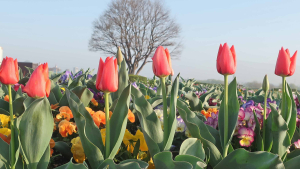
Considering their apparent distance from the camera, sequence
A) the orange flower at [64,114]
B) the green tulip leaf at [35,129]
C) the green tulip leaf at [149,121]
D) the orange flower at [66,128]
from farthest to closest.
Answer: the orange flower at [64,114], the orange flower at [66,128], the green tulip leaf at [149,121], the green tulip leaf at [35,129]

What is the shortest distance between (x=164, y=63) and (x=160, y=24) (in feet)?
88.5

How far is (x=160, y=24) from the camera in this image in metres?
27.2

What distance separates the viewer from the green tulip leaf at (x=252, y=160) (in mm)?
975

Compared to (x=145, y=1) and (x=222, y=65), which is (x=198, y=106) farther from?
(x=145, y=1)

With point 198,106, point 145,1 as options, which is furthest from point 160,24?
point 198,106

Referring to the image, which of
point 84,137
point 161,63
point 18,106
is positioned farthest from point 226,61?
point 18,106

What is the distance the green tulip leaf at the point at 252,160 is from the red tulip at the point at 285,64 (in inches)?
17.3

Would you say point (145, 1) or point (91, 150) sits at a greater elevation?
point (145, 1)

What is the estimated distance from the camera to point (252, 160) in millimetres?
1003

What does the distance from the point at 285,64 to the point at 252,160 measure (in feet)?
1.65

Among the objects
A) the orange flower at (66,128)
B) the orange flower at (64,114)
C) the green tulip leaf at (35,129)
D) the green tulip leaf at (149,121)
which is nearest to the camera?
the green tulip leaf at (35,129)

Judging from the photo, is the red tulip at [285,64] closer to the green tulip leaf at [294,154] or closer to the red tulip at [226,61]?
the red tulip at [226,61]

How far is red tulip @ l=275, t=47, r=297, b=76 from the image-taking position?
1204mm

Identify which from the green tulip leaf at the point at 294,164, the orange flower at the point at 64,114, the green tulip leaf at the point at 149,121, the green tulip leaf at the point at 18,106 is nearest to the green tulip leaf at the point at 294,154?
the green tulip leaf at the point at 294,164
